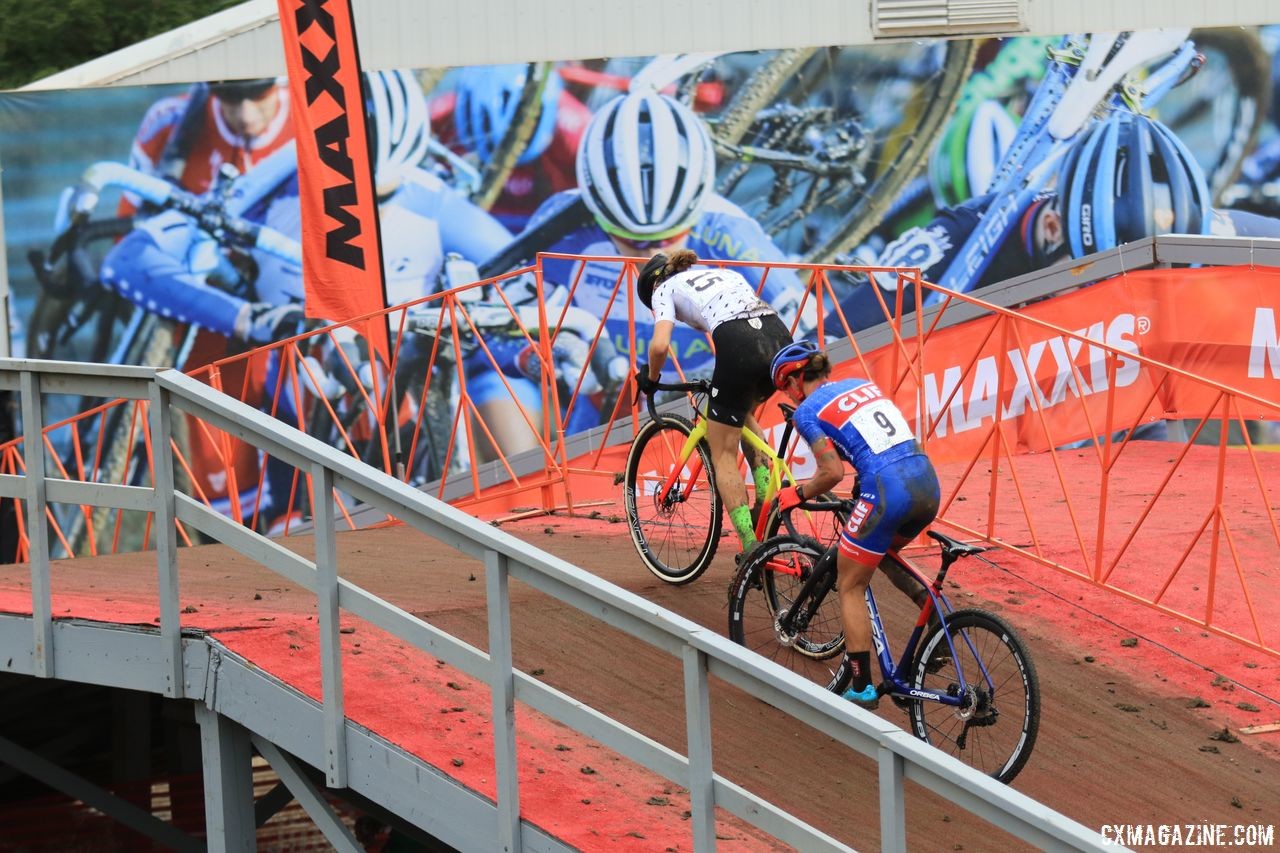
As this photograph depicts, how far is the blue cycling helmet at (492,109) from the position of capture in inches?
725

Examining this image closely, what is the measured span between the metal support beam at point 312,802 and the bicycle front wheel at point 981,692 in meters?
2.40

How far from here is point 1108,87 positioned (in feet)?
61.4

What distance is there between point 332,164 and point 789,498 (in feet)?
26.5

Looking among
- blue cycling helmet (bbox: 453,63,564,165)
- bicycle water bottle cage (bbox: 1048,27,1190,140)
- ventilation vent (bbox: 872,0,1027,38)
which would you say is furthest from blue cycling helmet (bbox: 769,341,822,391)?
ventilation vent (bbox: 872,0,1027,38)

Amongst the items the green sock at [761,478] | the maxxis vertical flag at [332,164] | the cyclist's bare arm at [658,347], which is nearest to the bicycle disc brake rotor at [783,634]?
the green sock at [761,478]

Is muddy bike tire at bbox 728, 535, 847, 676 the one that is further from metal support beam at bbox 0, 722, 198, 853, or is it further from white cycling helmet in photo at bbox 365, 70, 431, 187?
white cycling helmet in photo at bbox 365, 70, 431, 187

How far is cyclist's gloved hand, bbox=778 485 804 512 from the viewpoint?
7.39 m

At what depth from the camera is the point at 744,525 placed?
27.1 ft

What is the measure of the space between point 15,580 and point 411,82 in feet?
36.2

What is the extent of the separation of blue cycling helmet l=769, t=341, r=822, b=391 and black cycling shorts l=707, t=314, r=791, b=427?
34.4 inches

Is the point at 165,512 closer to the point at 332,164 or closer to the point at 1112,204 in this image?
the point at 332,164

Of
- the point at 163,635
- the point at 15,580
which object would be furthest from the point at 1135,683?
the point at 15,580

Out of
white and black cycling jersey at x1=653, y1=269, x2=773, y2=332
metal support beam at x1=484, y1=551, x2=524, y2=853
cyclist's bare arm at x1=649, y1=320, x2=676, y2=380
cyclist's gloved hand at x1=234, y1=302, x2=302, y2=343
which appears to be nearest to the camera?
metal support beam at x1=484, y1=551, x2=524, y2=853

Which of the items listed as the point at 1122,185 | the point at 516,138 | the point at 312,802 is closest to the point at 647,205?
the point at 516,138
